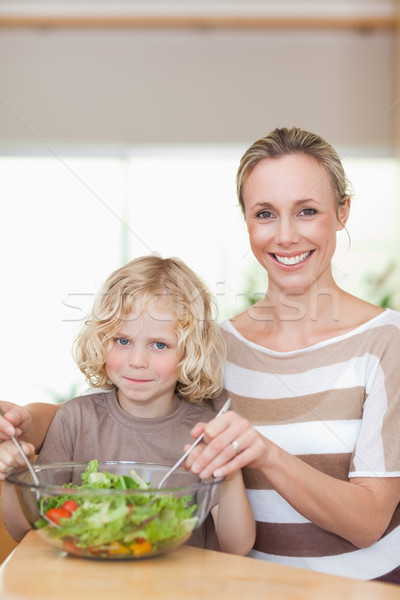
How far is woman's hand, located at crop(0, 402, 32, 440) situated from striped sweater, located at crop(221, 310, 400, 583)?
17.6 inches

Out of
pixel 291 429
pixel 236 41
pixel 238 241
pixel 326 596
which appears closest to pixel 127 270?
pixel 291 429

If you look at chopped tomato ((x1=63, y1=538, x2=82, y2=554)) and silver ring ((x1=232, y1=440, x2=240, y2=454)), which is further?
silver ring ((x1=232, y1=440, x2=240, y2=454))

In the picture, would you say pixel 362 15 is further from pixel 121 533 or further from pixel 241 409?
pixel 121 533

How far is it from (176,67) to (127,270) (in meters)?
3.06

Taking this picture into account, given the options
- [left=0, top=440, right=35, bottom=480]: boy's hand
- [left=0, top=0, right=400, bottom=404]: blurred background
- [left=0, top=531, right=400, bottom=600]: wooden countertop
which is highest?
[left=0, top=0, right=400, bottom=404]: blurred background

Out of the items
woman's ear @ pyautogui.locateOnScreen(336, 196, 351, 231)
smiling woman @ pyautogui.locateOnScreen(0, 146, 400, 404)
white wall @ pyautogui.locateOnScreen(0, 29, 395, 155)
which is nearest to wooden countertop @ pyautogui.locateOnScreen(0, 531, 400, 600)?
woman's ear @ pyautogui.locateOnScreen(336, 196, 351, 231)

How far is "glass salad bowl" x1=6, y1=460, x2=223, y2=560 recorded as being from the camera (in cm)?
84

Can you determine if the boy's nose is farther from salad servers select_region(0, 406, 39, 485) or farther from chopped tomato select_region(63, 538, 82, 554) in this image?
chopped tomato select_region(63, 538, 82, 554)

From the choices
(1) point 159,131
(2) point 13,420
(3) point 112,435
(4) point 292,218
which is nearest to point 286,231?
(4) point 292,218

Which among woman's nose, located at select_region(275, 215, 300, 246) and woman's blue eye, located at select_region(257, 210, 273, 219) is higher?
woman's blue eye, located at select_region(257, 210, 273, 219)

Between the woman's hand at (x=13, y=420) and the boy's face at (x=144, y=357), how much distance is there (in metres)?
0.21

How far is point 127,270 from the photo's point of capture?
145 centimetres

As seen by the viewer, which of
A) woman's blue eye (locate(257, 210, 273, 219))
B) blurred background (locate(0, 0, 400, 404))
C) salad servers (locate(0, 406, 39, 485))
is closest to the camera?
salad servers (locate(0, 406, 39, 485))

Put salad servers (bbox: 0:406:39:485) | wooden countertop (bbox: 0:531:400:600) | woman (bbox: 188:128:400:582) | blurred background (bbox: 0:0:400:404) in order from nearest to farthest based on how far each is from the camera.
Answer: wooden countertop (bbox: 0:531:400:600)
salad servers (bbox: 0:406:39:485)
woman (bbox: 188:128:400:582)
blurred background (bbox: 0:0:400:404)
